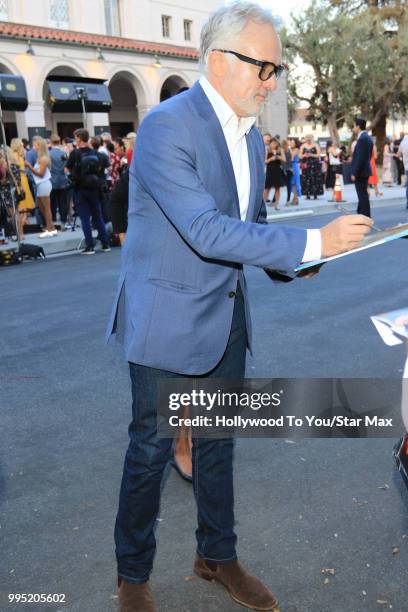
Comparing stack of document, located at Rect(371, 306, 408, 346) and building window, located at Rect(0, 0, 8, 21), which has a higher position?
building window, located at Rect(0, 0, 8, 21)

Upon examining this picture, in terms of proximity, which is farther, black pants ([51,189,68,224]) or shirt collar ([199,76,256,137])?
black pants ([51,189,68,224])

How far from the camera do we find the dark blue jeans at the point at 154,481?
2.19m

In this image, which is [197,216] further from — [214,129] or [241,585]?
[241,585]

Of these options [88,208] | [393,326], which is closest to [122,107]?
[88,208]

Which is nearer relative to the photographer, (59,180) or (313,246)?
(313,246)

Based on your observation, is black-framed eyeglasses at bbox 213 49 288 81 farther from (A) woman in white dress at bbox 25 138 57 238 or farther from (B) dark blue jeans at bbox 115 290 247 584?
(A) woman in white dress at bbox 25 138 57 238

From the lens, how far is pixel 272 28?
80.7 inches

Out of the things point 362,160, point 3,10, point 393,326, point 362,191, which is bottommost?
point 362,191

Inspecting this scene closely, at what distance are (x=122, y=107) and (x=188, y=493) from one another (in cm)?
3139

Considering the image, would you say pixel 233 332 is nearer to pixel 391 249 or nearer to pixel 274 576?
pixel 274 576

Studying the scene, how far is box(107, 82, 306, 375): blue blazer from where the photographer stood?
1.95m

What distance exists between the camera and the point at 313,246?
1.94 m

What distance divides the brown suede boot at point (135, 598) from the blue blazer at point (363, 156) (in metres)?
11.5

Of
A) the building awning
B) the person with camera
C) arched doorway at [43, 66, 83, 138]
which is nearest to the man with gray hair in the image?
the person with camera
